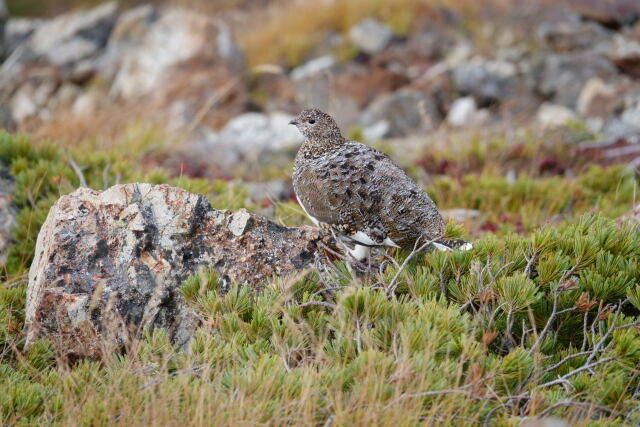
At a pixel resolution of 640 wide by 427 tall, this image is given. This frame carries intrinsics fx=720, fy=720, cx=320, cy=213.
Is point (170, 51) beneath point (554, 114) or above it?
above

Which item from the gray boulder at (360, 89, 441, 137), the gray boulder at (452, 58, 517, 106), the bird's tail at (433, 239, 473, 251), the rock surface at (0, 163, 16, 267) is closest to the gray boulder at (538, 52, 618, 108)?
the gray boulder at (452, 58, 517, 106)

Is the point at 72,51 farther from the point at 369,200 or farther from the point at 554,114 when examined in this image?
the point at 369,200

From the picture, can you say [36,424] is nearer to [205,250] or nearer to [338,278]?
[205,250]

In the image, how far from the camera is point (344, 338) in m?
2.86

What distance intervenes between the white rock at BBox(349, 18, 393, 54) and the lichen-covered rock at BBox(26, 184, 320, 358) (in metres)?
11.0

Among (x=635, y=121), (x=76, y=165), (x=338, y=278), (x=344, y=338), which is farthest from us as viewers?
(x=635, y=121)

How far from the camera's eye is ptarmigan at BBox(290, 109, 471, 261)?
142 inches

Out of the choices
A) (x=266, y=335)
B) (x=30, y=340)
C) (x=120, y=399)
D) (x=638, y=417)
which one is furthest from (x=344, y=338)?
(x=30, y=340)

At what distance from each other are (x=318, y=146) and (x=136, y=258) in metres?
1.30

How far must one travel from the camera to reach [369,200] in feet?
12.0

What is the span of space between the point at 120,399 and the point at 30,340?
0.90 m

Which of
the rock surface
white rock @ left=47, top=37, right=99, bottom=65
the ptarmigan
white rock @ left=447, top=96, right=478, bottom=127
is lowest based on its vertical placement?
white rock @ left=447, top=96, right=478, bottom=127

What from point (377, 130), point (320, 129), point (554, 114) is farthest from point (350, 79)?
point (320, 129)

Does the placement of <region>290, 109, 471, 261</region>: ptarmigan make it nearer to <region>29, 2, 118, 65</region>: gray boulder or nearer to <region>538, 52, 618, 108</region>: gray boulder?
<region>538, 52, 618, 108</region>: gray boulder
